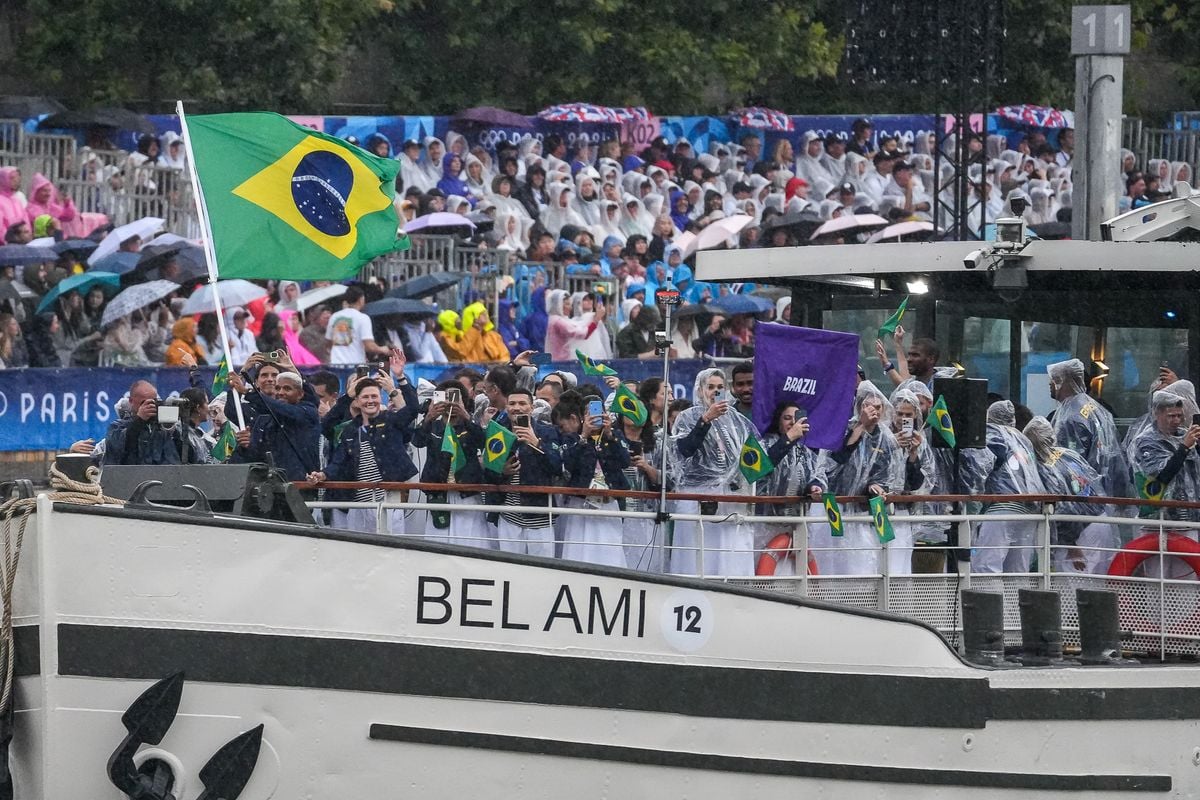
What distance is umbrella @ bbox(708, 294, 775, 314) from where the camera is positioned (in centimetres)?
2158

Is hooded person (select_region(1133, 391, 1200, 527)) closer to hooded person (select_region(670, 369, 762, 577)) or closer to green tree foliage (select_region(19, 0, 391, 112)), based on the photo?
hooded person (select_region(670, 369, 762, 577))

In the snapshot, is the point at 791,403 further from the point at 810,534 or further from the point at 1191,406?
the point at 1191,406

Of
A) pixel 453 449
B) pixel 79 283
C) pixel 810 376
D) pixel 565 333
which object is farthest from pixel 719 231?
pixel 810 376

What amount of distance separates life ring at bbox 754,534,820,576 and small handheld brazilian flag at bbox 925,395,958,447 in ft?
2.71

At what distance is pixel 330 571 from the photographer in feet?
22.5

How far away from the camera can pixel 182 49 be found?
23844mm

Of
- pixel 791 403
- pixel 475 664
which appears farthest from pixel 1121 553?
pixel 475 664

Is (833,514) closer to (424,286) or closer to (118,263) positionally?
(118,263)

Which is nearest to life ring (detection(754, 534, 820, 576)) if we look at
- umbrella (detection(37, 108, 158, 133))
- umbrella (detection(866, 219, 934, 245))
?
umbrella (detection(37, 108, 158, 133))

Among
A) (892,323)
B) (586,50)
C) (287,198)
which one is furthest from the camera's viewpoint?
(586,50)

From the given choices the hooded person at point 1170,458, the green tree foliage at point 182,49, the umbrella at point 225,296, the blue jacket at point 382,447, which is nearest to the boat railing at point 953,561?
the hooded person at point 1170,458

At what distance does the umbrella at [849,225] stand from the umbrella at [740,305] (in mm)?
1595

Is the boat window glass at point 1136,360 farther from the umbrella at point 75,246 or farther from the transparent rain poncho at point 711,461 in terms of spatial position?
the umbrella at point 75,246

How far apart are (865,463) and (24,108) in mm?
14492
